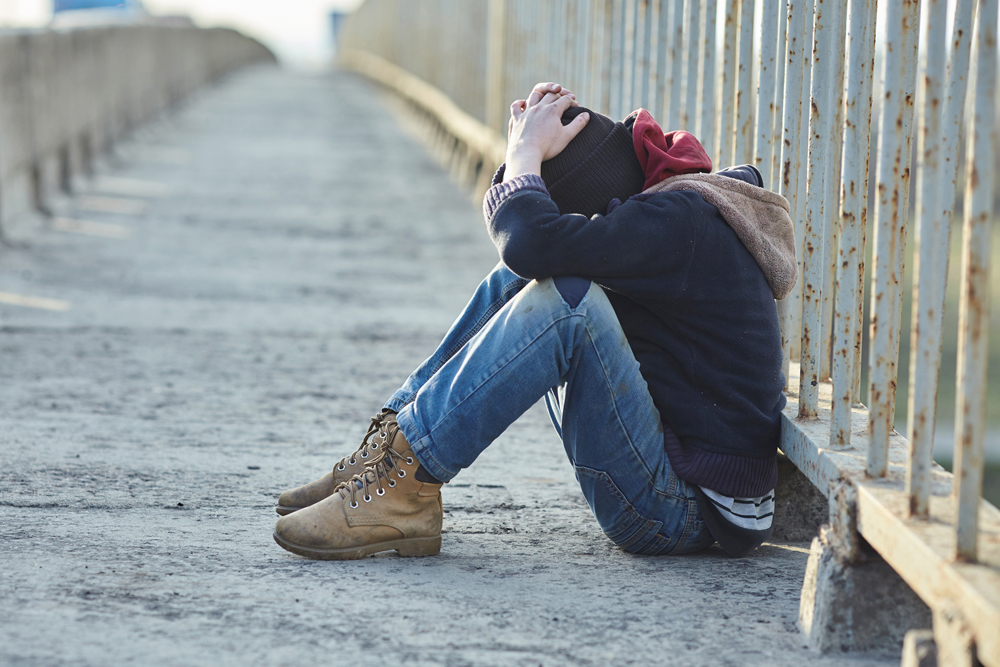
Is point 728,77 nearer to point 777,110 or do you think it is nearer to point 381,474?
point 777,110

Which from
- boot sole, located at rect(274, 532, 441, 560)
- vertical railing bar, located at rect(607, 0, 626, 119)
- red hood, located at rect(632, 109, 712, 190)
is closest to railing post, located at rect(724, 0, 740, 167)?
red hood, located at rect(632, 109, 712, 190)

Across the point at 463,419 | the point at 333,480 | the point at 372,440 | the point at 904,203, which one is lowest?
the point at 333,480

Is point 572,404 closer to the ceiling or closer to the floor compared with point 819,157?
closer to the floor

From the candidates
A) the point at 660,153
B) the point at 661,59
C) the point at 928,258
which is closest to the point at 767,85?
the point at 660,153

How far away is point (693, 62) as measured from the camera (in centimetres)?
395

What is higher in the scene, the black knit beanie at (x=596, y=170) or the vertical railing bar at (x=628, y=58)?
the vertical railing bar at (x=628, y=58)

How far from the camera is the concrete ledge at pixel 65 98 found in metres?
7.11

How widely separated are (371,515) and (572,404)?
53 centimetres

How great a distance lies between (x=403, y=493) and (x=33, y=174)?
19.6 ft

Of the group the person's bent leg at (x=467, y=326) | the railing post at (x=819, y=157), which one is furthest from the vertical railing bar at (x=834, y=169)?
the person's bent leg at (x=467, y=326)

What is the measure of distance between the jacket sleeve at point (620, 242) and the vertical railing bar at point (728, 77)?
105cm

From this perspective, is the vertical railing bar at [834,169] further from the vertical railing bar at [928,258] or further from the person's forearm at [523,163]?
the person's forearm at [523,163]

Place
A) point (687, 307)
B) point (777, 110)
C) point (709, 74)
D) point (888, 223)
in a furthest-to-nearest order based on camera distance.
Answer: point (709, 74) → point (777, 110) → point (687, 307) → point (888, 223)

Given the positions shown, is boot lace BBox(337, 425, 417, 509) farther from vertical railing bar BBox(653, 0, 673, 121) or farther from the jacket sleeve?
vertical railing bar BBox(653, 0, 673, 121)
